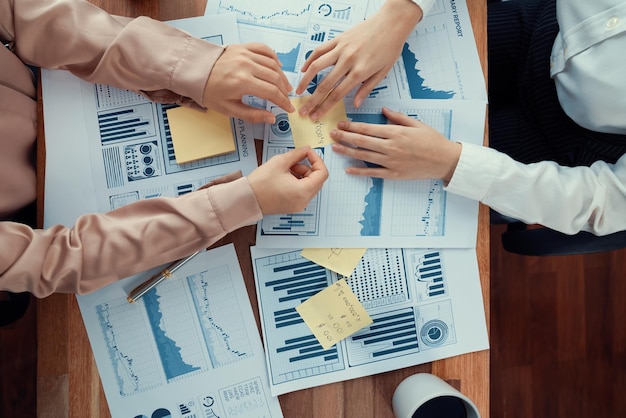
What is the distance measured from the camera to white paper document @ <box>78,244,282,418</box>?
786 millimetres

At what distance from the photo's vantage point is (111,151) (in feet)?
2.62

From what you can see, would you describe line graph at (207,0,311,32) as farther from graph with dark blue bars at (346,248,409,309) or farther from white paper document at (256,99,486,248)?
graph with dark blue bars at (346,248,409,309)

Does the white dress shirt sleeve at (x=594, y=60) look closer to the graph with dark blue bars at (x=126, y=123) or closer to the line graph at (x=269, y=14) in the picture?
the line graph at (x=269, y=14)

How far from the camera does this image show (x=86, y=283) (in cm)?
74

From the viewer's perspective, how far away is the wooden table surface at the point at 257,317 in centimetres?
78

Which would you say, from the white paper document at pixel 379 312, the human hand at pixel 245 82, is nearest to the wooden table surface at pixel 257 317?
the white paper document at pixel 379 312

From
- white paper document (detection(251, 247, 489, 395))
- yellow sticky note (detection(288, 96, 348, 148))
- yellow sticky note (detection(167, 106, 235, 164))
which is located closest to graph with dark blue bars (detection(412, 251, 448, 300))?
white paper document (detection(251, 247, 489, 395))

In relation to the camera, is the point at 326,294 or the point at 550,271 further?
the point at 550,271

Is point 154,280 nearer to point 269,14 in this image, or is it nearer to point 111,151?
point 111,151

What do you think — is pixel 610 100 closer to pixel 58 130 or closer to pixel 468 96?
pixel 468 96

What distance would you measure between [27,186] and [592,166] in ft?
2.89

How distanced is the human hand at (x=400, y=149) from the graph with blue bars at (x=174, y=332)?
276 mm

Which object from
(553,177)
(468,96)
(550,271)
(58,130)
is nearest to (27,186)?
(58,130)

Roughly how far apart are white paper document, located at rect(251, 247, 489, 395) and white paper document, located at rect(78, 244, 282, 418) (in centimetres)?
3
